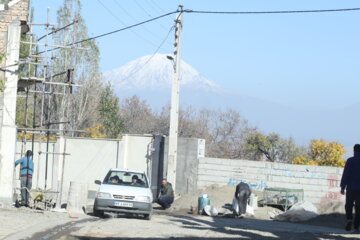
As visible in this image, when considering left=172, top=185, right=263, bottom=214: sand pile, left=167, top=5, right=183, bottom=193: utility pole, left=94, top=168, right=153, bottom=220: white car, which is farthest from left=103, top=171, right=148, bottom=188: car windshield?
left=167, top=5, right=183, bottom=193: utility pole

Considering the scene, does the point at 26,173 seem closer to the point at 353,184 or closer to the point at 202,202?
the point at 202,202

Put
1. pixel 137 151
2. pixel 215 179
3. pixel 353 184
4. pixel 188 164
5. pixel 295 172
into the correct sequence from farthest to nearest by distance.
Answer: pixel 137 151 → pixel 188 164 → pixel 215 179 → pixel 295 172 → pixel 353 184

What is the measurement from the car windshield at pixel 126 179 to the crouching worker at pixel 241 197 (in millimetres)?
4260

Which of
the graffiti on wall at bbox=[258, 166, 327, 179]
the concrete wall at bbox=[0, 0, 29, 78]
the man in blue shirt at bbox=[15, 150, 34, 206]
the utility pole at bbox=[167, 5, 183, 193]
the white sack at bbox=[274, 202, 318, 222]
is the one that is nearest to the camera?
the concrete wall at bbox=[0, 0, 29, 78]

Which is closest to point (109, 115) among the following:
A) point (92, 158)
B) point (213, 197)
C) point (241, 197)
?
point (92, 158)

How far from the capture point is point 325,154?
192ft

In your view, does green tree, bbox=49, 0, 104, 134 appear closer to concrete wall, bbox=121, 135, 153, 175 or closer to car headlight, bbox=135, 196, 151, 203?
concrete wall, bbox=121, 135, 153, 175

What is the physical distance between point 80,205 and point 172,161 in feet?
30.2

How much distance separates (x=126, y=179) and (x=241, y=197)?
16.3ft

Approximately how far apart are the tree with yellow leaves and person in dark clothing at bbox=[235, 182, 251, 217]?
3130 cm

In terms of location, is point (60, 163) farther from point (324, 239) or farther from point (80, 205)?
point (324, 239)

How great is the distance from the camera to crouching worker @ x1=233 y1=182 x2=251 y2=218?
24.6 m

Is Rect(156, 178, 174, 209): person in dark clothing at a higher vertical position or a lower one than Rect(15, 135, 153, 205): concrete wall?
lower

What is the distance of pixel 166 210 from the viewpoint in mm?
27875
